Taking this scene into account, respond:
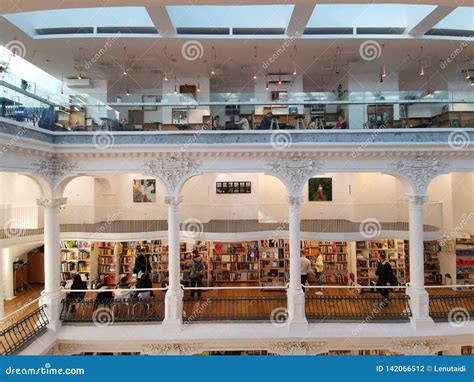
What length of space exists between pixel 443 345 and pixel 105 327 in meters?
7.54

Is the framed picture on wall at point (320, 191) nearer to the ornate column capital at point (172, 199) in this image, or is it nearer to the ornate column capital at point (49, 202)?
the ornate column capital at point (172, 199)

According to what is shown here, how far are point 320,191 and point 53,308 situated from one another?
28.5 feet

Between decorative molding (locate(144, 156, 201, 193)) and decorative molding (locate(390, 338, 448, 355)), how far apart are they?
590cm

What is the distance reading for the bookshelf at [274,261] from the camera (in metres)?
10.8

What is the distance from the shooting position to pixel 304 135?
7.53m

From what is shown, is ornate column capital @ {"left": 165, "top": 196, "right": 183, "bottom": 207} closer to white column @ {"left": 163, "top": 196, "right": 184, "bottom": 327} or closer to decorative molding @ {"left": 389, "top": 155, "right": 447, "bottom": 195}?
white column @ {"left": 163, "top": 196, "right": 184, "bottom": 327}

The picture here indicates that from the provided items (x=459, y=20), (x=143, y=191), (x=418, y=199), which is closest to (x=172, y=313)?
(x=143, y=191)

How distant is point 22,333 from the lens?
22.5ft

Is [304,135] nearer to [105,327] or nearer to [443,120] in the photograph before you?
[443,120]

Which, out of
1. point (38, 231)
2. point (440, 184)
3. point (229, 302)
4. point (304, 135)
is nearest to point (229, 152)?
point (304, 135)

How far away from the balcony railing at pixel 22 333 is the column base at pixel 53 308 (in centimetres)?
8

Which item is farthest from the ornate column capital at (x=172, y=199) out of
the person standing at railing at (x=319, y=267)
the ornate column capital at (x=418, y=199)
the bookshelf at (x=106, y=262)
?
the ornate column capital at (x=418, y=199)

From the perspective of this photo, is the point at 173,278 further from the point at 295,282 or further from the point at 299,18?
the point at 299,18

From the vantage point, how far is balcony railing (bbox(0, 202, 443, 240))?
9.55 metres
